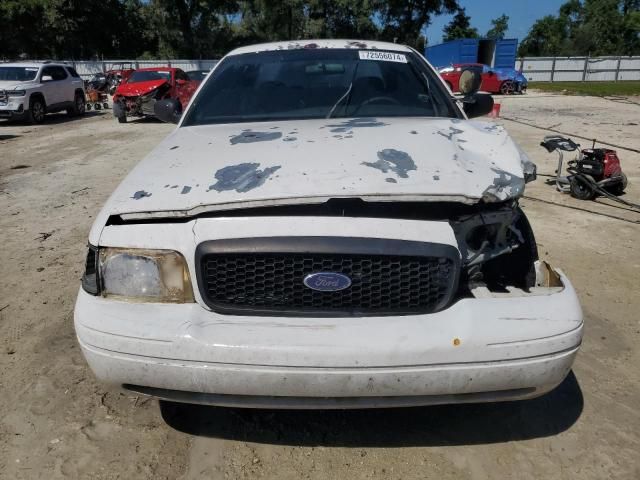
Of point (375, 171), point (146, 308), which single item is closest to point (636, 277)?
point (375, 171)

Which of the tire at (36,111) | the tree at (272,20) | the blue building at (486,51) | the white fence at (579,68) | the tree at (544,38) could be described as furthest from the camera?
the tree at (544,38)

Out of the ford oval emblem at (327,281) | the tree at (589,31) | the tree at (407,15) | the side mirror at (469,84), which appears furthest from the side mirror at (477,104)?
the tree at (589,31)

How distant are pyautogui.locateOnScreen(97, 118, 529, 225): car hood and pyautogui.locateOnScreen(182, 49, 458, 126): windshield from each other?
51 cm

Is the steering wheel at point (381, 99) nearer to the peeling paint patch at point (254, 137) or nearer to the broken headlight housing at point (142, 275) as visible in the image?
the peeling paint patch at point (254, 137)

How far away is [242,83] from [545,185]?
A: 467 centimetres

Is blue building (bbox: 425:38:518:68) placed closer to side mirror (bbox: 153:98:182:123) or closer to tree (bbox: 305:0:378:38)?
tree (bbox: 305:0:378:38)

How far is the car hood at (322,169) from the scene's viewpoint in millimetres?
1870

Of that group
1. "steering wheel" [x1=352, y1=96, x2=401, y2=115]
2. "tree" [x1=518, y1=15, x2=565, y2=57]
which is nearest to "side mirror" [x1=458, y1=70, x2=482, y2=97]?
"steering wheel" [x1=352, y1=96, x2=401, y2=115]

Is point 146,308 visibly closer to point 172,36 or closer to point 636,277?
point 636,277

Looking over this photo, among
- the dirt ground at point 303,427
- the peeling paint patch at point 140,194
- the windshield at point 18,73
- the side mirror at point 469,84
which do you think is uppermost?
the windshield at point 18,73

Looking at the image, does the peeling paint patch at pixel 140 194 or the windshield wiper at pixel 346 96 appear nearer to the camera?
the peeling paint patch at pixel 140 194

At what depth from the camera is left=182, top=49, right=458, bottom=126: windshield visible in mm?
3160

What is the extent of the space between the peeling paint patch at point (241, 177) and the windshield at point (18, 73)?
50.6 feet

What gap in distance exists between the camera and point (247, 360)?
68.0 inches
